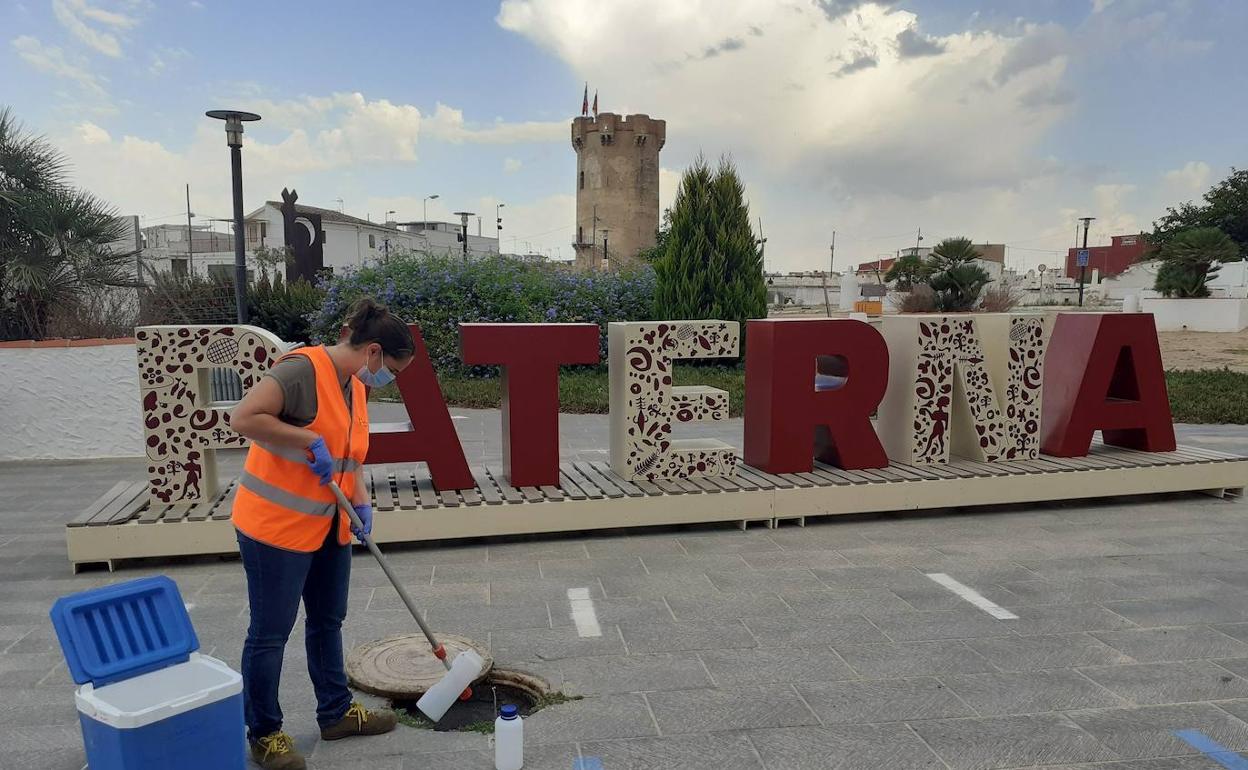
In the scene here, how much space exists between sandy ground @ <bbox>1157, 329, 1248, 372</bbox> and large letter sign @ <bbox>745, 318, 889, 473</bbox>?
14532mm

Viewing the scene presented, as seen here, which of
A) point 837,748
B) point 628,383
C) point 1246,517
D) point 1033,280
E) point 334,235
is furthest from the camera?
point 1033,280

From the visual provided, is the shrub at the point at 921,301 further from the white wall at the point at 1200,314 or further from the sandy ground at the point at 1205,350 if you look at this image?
the white wall at the point at 1200,314

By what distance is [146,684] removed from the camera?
9.84 ft

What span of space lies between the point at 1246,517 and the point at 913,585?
12.9 feet

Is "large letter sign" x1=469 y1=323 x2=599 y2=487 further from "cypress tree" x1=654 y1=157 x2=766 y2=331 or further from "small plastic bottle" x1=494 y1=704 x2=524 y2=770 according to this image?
"cypress tree" x1=654 y1=157 x2=766 y2=331

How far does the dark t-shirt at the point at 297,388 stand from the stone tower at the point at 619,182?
5334 centimetres

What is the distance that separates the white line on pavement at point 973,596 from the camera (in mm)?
5062

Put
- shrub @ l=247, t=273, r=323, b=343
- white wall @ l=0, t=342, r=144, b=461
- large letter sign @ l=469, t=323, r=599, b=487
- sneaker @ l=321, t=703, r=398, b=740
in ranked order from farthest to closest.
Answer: shrub @ l=247, t=273, r=323, b=343 < white wall @ l=0, t=342, r=144, b=461 < large letter sign @ l=469, t=323, r=599, b=487 < sneaker @ l=321, t=703, r=398, b=740

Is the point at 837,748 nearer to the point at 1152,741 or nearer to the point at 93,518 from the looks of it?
the point at 1152,741

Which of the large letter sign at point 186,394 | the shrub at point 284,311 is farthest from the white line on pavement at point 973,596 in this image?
the shrub at point 284,311

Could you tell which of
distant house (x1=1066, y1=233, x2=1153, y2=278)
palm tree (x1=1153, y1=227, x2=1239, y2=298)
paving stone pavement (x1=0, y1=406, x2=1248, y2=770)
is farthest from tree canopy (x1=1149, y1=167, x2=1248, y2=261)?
paving stone pavement (x1=0, y1=406, x2=1248, y2=770)

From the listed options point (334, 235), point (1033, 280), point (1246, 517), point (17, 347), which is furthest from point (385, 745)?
point (1033, 280)

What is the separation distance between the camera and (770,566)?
5.93 meters

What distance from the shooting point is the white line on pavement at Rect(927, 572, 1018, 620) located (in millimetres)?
5062
